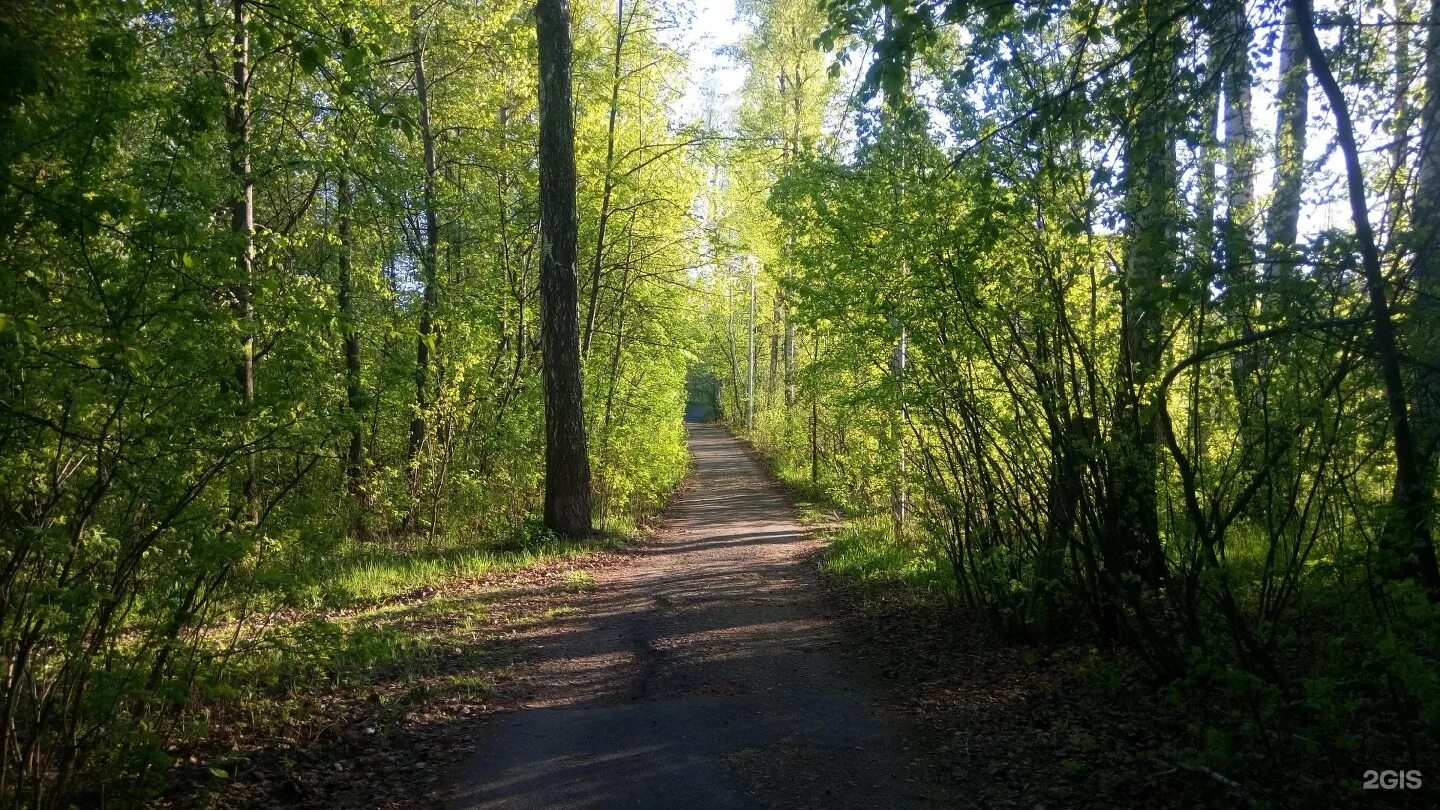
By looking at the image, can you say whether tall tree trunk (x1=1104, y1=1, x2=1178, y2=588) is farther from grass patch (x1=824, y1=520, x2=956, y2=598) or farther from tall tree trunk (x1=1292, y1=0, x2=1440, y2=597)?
grass patch (x1=824, y1=520, x2=956, y2=598)

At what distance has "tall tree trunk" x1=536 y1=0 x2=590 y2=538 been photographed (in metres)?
12.1

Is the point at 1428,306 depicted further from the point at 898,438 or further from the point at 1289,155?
the point at 898,438

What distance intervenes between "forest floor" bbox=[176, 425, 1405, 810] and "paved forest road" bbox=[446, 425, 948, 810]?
19mm

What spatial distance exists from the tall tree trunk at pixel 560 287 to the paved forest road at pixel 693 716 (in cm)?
278

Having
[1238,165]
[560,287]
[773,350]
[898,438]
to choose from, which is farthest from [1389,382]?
[773,350]

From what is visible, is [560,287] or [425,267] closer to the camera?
[560,287]

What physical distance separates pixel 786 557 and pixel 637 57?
9.60 metres

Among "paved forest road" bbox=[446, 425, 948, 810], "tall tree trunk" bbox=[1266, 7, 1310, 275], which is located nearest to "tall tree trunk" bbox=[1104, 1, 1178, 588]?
"tall tree trunk" bbox=[1266, 7, 1310, 275]

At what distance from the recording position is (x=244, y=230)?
4.68 meters

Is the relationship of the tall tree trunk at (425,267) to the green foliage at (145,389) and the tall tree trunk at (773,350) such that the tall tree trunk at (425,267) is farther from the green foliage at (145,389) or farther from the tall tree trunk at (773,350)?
the tall tree trunk at (773,350)

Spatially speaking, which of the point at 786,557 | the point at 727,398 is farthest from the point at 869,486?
the point at 727,398

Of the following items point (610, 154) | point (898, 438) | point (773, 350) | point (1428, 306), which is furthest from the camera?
point (773, 350)

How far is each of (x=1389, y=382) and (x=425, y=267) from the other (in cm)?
1256

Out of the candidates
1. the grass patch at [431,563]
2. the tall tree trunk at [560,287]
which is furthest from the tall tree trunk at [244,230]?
the tall tree trunk at [560,287]
